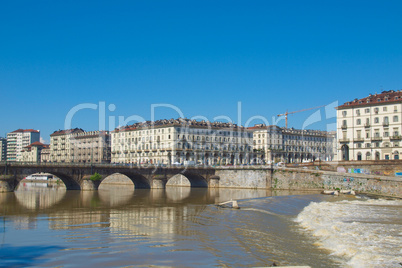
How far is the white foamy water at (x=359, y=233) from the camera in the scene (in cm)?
1991

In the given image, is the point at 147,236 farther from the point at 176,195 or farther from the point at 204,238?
the point at 176,195

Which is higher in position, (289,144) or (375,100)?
(375,100)

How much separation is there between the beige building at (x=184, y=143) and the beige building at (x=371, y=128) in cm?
4174

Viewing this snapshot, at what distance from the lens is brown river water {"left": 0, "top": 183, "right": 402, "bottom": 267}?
19.5 meters

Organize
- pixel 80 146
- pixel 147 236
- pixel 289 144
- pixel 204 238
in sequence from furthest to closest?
pixel 80 146 → pixel 289 144 → pixel 147 236 → pixel 204 238

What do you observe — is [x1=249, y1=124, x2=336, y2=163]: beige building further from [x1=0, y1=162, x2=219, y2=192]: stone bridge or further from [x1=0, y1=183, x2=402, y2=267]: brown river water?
[x1=0, y1=183, x2=402, y2=267]: brown river water

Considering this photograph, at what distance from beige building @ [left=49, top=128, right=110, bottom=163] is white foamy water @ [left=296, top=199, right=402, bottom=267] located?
13042 centimetres

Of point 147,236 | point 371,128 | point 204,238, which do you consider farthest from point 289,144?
point 147,236

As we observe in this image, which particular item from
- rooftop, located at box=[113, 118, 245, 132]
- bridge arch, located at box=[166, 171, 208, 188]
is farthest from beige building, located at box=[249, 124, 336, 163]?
bridge arch, located at box=[166, 171, 208, 188]

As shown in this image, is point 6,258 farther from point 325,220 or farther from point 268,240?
point 325,220

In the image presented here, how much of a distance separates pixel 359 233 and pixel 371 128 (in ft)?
196

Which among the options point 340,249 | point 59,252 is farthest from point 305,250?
point 59,252

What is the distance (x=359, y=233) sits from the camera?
26234 mm

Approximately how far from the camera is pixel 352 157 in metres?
83.1
